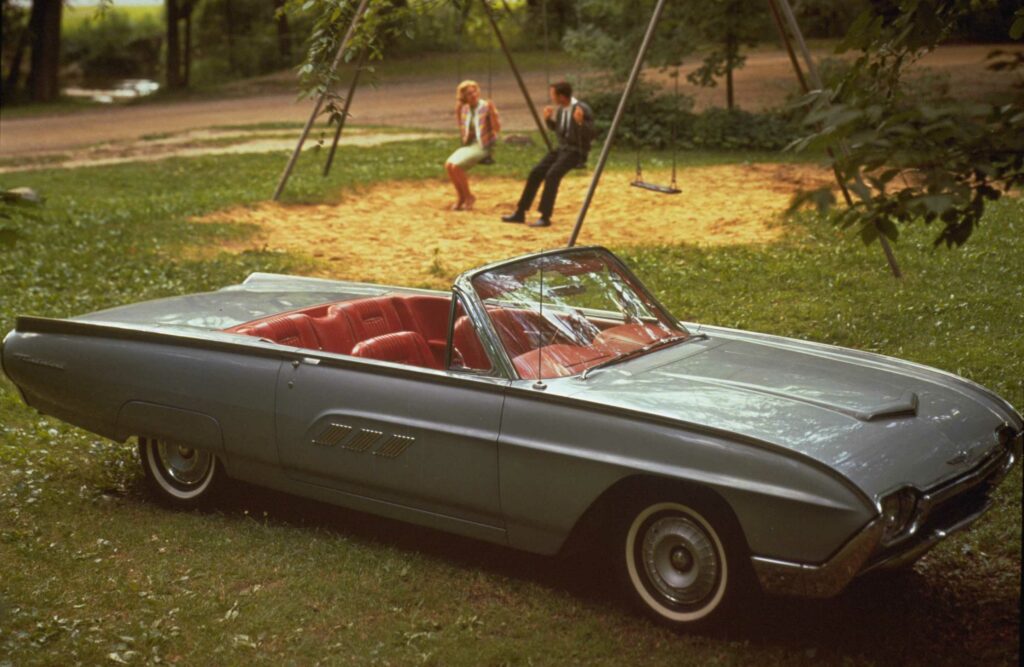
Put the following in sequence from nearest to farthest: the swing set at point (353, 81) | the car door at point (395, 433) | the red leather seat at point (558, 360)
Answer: the car door at point (395, 433), the red leather seat at point (558, 360), the swing set at point (353, 81)

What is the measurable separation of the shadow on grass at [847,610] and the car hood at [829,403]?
2.23 feet

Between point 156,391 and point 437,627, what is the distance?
1.96 meters

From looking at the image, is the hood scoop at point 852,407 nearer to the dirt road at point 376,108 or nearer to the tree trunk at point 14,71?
the dirt road at point 376,108

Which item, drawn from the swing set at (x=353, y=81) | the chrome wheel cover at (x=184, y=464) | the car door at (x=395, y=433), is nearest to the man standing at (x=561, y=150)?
the swing set at (x=353, y=81)

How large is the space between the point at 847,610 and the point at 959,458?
79 cm

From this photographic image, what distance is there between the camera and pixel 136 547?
5.91 metres

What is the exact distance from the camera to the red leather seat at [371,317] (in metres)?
6.51

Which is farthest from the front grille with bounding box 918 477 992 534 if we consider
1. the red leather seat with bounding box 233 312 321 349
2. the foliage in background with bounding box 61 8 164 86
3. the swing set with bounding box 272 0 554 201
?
the foliage in background with bounding box 61 8 164 86

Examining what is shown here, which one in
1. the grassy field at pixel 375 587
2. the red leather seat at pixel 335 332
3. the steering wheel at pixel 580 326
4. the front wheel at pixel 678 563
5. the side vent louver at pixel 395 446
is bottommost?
the grassy field at pixel 375 587

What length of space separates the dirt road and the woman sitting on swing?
8.09 meters

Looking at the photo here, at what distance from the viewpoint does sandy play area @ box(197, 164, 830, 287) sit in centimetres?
1225

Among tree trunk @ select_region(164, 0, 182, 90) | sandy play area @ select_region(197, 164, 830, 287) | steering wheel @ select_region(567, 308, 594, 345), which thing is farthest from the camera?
tree trunk @ select_region(164, 0, 182, 90)

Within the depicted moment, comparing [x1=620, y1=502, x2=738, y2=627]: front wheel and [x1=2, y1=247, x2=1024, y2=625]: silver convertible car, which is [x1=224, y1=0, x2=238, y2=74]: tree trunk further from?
[x1=620, y1=502, x2=738, y2=627]: front wheel

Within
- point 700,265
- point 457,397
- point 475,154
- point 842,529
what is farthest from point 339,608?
point 475,154
